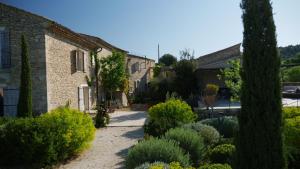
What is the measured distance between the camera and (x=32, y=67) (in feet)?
49.6

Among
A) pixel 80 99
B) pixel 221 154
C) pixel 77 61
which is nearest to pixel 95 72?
pixel 80 99

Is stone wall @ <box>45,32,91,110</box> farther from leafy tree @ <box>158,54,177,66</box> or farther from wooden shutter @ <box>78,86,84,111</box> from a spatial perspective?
leafy tree @ <box>158,54,177,66</box>

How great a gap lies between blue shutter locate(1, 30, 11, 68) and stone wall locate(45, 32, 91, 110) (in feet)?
5.63

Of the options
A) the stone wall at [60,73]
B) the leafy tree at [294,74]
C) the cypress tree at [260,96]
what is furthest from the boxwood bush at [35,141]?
the leafy tree at [294,74]

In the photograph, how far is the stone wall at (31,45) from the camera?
15.0 metres

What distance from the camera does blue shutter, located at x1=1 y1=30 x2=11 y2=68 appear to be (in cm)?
1525

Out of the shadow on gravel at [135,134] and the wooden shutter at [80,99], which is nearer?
the shadow on gravel at [135,134]

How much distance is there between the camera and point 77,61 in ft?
64.9

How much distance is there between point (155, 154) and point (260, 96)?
2424mm

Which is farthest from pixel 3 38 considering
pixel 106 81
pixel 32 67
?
pixel 106 81

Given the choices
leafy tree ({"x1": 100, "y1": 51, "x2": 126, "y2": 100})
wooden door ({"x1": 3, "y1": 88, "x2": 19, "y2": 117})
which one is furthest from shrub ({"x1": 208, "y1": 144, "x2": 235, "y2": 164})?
leafy tree ({"x1": 100, "y1": 51, "x2": 126, "y2": 100})

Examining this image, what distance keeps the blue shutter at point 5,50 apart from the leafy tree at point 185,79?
14135 mm

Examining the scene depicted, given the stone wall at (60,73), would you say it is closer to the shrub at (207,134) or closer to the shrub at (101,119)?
the shrub at (101,119)

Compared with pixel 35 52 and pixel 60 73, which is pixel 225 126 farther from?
pixel 60 73
